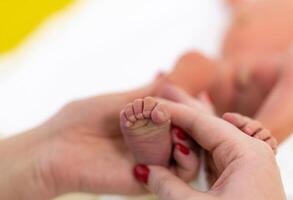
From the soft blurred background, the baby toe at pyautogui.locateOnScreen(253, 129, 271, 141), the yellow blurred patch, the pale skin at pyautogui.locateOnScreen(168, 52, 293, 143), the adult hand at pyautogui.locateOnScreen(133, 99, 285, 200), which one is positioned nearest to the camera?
the adult hand at pyautogui.locateOnScreen(133, 99, 285, 200)

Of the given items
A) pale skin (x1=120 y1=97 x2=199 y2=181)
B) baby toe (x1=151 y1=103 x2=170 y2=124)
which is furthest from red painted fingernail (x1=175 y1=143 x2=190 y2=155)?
baby toe (x1=151 y1=103 x2=170 y2=124)

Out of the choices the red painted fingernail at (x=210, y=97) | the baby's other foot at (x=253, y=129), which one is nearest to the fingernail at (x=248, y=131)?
the baby's other foot at (x=253, y=129)

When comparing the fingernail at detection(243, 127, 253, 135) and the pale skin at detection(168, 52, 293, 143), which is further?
the pale skin at detection(168, 52, 293, 143)

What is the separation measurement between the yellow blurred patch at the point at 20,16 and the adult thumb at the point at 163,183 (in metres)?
0.68

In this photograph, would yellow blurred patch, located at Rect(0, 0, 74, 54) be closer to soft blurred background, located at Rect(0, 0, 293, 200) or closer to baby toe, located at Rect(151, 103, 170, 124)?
soft blurred background, located at Rect(0, 0, 293, 200)

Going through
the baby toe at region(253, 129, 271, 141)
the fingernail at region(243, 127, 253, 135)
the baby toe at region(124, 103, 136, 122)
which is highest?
the baby toe at region(124, 103, 136, 122)

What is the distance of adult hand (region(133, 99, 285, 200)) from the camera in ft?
1.98

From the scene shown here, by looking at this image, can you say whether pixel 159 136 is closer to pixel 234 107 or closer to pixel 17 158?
pixel 17 158

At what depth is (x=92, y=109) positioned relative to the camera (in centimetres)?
83

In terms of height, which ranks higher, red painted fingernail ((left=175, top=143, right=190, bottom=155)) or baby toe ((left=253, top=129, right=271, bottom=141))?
baby toe ((left=253, top=129, right=271, bottom=141))

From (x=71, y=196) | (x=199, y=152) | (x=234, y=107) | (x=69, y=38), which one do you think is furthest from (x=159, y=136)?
(x=69, y=38)

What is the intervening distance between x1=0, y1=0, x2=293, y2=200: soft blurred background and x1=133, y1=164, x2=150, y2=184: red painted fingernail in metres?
0.37

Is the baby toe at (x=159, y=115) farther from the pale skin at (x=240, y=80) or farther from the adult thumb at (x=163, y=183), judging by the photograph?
the pale skin at (x=240, y=80)

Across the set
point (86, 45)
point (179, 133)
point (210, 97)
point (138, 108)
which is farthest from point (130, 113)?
point (86, 45)
